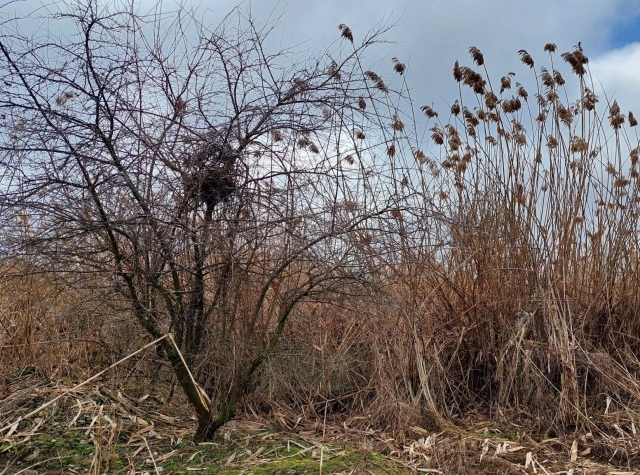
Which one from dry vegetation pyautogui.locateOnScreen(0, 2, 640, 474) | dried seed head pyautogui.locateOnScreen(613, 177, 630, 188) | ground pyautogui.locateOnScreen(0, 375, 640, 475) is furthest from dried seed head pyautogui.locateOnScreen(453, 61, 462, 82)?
ground pyautogui.locateOnScreen(0, 375, 640, 475)

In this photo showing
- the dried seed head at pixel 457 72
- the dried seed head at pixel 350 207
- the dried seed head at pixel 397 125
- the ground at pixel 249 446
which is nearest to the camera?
the ground at pixel 249 446

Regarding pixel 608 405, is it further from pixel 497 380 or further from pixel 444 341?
pixel 444 341

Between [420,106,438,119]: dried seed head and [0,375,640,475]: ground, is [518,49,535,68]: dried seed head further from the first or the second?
[0,375,640,475]: ground

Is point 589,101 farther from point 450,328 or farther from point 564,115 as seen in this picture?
point 450,328

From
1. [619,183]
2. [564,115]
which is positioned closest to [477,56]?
[564,115]

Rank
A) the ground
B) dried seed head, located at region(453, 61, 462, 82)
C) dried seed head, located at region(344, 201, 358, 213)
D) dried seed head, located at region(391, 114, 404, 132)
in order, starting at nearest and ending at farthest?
the ground
dried seed head, located at region(344, 201, 358, 213)
dried seed head, located at region(391, 114, 404, 132)
dried seed head, located at region(453, 61, 462, 82)

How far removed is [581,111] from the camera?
5.09 metres

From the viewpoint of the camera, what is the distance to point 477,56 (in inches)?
195

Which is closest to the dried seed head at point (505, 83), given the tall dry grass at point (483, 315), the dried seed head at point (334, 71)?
the tall dry grass at point (483, 315)

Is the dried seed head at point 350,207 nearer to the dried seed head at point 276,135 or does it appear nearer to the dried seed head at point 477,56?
the dried seed head at point 276,135

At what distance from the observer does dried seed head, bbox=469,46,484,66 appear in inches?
194

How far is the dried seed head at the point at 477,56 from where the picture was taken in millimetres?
4934

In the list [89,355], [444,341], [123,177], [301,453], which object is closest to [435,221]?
[444,341]

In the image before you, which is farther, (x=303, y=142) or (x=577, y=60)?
(x=577, y=60)
